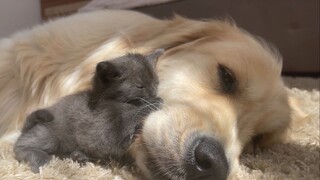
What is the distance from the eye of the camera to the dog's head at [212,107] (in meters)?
1.13

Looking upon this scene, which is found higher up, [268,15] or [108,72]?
[108,72]

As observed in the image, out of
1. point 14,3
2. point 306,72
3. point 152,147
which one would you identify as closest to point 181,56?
point 152,147

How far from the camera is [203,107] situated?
1281mm

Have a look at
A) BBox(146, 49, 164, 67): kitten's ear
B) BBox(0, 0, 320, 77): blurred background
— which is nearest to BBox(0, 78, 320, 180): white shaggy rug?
BBox(146, 49, 164, 67): kitten's ear

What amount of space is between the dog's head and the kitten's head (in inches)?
2.8

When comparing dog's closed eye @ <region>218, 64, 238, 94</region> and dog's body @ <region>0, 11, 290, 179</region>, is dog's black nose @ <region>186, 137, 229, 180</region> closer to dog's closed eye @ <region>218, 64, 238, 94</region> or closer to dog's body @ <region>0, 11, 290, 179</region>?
dog's body @ <region>0, 11, 290, 179</region>

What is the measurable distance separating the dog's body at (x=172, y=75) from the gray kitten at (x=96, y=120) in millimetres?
53

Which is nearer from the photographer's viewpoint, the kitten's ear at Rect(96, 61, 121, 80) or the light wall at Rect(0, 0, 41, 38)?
the kitten's ear at Rect(96, 61, 121, 80)

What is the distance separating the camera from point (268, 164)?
1456mm

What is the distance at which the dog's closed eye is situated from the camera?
1.43 m

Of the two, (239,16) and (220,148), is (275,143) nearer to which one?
(220,148)

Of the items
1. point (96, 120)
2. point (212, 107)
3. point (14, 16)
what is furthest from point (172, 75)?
point (14, 16)

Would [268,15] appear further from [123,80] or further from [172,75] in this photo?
[123,80]

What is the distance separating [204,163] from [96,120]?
1.00 ft
